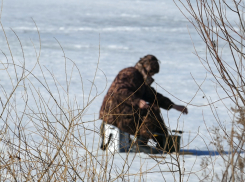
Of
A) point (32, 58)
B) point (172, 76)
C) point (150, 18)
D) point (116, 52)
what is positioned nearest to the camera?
point (172, 76)

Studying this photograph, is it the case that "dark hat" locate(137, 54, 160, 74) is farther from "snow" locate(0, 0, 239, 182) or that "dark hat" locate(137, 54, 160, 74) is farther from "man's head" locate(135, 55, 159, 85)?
"snow" locate(0, 0, 239, 182)

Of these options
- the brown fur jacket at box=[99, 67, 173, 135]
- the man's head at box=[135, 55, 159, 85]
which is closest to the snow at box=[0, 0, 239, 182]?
the brown fur jacket at box=[99, 67, 173, 135]

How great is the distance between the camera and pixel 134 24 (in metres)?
20.4

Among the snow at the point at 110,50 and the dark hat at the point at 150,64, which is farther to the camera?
the snow at the point at 110,50

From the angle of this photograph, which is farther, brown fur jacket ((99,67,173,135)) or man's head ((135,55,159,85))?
man's head ((135,55,159,85))

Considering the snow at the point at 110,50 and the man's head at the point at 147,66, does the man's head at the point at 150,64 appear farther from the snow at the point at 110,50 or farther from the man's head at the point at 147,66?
the snow at the point at 110,50

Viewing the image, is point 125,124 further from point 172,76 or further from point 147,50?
point 147,50

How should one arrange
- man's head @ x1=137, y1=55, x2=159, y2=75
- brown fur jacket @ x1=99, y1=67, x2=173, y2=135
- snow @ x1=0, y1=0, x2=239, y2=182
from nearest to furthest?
brown fur jacket @ x1=99, y1=67, x2=173, y2=135 → man's head @ x1=137, y1=55, x2=159, y2=75 → snow @ x1=0, y1=0, x2=239, y2=182

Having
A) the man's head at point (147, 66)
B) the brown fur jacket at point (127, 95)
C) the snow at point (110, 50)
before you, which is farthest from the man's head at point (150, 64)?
the snow at point (110, 50)

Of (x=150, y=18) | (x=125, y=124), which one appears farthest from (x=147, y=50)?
(x=125, y=124)

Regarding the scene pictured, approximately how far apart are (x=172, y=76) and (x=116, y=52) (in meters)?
3.73

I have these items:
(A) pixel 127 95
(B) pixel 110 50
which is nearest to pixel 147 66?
(A) pixel 127 95

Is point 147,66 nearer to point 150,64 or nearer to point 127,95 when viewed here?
point 150,64

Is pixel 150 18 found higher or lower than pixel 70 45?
higher
